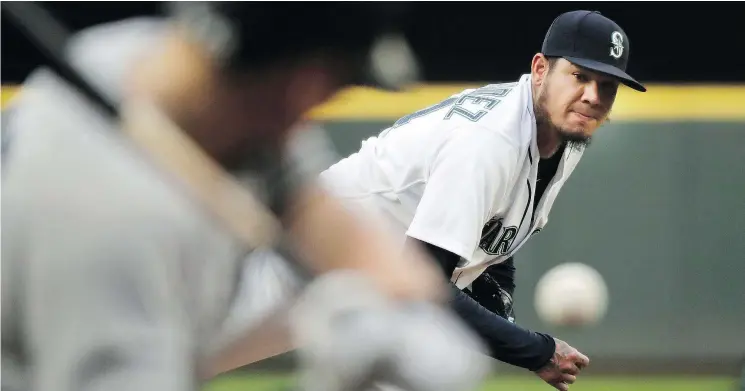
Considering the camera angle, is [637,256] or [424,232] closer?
[424,232]

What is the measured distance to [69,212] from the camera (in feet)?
3.18

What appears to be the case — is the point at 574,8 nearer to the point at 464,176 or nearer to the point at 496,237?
the point at 496,237

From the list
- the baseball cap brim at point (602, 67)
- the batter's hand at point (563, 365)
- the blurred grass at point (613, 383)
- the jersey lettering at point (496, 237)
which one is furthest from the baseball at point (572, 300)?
the baseball cap brim at point (602, 67)

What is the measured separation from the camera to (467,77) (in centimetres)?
564

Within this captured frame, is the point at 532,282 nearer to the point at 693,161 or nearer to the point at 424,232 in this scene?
the point at 693,161

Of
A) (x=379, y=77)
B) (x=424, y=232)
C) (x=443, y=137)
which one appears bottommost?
(x=424, y=232)

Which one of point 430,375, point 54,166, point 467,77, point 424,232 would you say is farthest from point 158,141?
point 467,77

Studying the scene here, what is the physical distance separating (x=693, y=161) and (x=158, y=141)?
17.0 ft

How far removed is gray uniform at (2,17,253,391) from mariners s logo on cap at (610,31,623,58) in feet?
6.34

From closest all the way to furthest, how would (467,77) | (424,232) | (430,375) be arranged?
(430,375) → (424,232) → (467,77)

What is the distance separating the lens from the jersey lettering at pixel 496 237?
282 cm

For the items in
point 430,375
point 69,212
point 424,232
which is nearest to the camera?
point 69,212

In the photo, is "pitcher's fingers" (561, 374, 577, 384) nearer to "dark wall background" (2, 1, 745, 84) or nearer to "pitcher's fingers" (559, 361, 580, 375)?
"pitcher's fingers" (559, 361, 580, 375)

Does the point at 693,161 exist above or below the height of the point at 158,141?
below
